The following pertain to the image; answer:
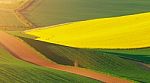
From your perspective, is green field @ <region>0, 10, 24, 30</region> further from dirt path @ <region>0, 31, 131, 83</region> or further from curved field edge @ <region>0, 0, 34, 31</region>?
dirt path @ <region>0, 31, 131, 83</region>

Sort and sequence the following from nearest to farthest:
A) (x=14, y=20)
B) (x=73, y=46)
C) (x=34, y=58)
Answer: (x=34, y=58) < (x=73, y=46) < (x=14, y=20)

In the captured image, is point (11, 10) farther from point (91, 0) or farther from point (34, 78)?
point (34, 78)

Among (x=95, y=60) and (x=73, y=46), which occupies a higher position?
(x=73, y=46)

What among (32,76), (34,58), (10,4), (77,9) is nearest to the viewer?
(32,76)

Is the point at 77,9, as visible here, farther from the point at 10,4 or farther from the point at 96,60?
the point at 96,60

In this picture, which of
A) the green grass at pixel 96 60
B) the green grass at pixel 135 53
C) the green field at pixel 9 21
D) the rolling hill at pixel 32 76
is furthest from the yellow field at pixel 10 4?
the rolling hill at pixel 32 76

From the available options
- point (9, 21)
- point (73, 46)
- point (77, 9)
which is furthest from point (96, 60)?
point (77, 9)
